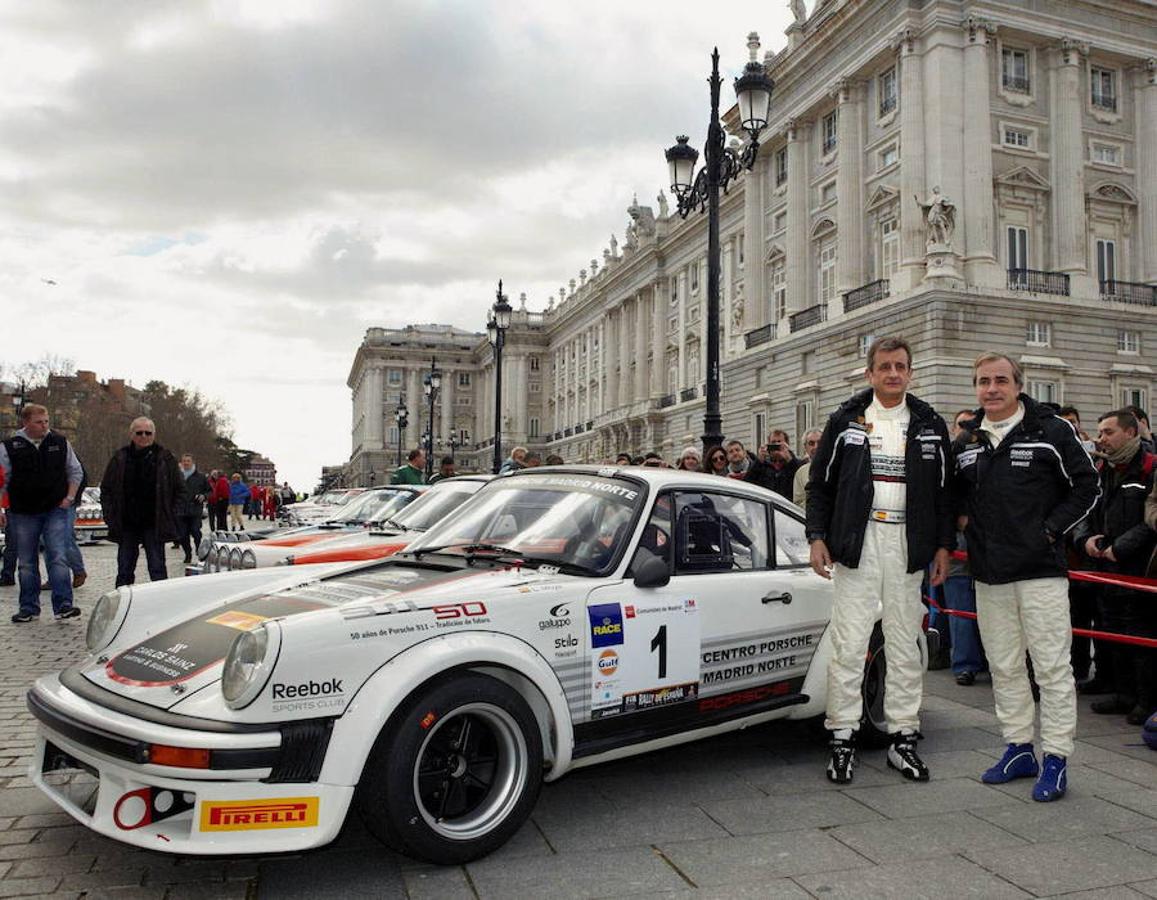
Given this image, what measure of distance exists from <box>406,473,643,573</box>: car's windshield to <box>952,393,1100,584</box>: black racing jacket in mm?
1700

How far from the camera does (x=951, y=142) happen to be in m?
31.3

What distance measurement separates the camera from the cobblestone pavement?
3.19m

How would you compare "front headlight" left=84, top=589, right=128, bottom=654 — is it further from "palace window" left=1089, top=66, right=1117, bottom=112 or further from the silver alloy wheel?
"palace window" left=1089, top=66, right=1117, bottom=112

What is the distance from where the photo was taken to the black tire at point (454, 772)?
10.3ft

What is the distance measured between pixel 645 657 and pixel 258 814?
1.66m

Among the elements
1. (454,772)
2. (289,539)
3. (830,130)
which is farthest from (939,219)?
(454,772)

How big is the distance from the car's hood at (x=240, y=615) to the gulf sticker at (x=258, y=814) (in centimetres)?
45

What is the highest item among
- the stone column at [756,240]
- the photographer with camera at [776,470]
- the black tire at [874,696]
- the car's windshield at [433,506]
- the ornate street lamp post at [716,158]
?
the stone column at [756,240]

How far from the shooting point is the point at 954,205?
30.4 meters

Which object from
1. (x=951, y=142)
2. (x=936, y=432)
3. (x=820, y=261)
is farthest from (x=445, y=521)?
(x=820, y=261)

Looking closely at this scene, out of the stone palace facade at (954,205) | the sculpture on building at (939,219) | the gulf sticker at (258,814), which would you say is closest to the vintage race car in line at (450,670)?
the gulf sticker at (258,814)

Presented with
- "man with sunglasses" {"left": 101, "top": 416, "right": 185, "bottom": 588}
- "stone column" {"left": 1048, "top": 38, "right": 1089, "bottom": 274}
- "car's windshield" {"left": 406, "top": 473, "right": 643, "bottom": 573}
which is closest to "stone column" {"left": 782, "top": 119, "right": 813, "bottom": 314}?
"stone column" {"left": 1048, "top": 38, "right": 1089, "bottom": 274}

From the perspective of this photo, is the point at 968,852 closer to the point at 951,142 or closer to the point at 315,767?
the point at 315,767

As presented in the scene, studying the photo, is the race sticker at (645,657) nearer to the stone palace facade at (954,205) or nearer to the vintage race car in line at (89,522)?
the vintage race car in line at (89,522)
